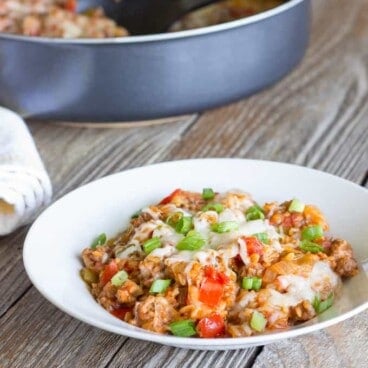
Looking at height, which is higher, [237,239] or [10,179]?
[237,239]

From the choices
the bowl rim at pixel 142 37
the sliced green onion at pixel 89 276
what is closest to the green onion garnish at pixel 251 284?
the sliced green onion at pixel 89 276

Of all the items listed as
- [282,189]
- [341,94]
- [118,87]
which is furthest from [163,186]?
[341,94]

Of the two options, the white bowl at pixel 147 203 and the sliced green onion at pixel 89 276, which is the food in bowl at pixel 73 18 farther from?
the sliced green onion at pixel 89 276

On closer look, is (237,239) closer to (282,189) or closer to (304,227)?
(304,227)

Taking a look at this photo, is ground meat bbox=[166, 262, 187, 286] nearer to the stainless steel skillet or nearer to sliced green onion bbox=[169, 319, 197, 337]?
sliced green onion bbox=[169, 319, 197, 337]

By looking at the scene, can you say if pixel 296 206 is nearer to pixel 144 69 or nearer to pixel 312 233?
pixel 312 233

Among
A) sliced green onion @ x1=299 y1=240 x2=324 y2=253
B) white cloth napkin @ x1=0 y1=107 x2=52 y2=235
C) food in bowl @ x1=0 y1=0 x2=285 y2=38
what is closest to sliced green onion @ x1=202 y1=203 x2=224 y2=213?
sliced green onion @ x1=299 y1=240 x2=324 y2=253
